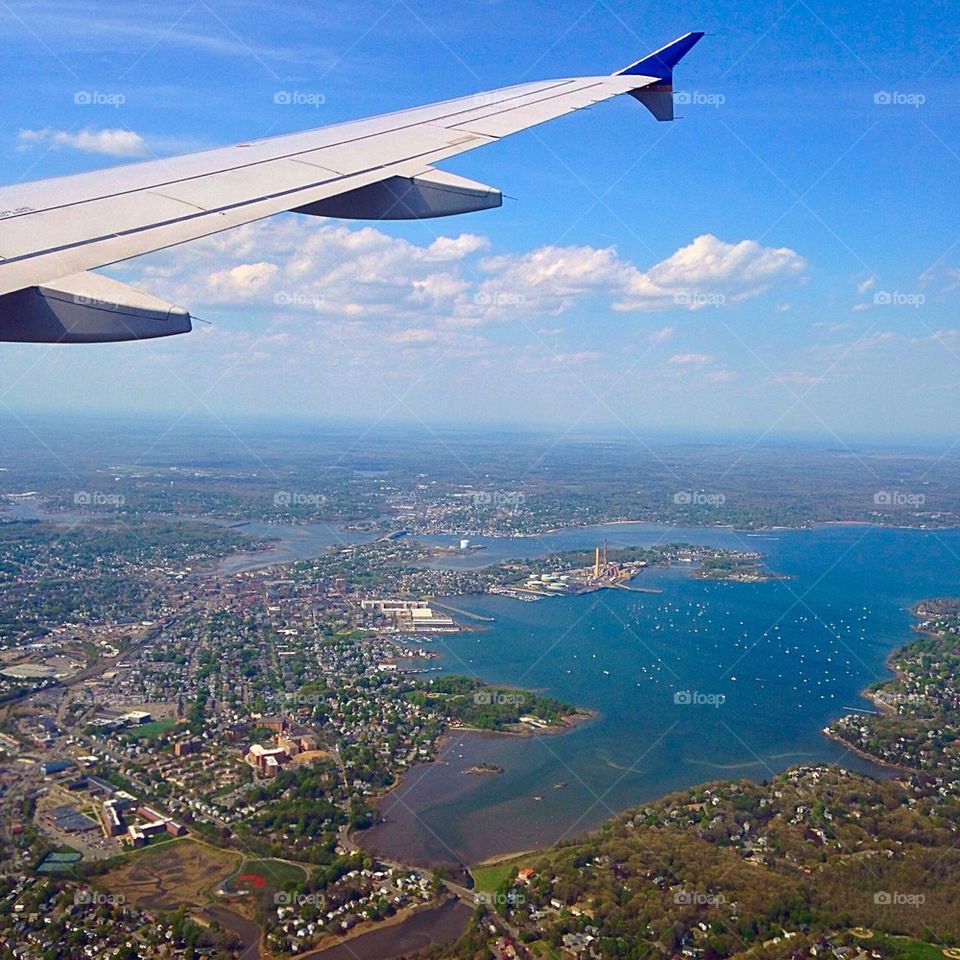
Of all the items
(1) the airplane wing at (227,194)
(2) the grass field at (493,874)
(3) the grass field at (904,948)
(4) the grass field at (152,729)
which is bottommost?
(2) the grass field at (493,874)

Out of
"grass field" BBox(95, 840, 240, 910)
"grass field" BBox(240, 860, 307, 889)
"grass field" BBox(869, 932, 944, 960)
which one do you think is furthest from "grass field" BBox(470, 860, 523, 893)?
"grass field" BBox(869, 932, 944, 960)

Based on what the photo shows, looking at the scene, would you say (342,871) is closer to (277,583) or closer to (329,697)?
(329,697)

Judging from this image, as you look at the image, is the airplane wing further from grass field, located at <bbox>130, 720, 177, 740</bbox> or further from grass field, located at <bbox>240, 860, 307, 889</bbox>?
grass field, located at <bbox>130, 720, 177, 740</bbox>

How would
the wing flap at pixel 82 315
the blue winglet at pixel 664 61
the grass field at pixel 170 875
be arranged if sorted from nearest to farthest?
the wing flap at pixel 82 315 < the blue winglet at pixel 664 61 < the grass field at pixel 170 875

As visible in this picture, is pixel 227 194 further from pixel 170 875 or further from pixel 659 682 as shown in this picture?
pixel 659 682

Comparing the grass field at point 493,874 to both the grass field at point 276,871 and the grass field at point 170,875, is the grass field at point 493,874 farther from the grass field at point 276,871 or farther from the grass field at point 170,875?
the grass field at point 170,875

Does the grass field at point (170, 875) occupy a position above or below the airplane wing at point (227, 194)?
below

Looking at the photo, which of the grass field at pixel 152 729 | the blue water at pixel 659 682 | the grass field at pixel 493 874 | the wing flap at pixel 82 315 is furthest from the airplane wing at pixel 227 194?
the grass field at pixel 152 729
